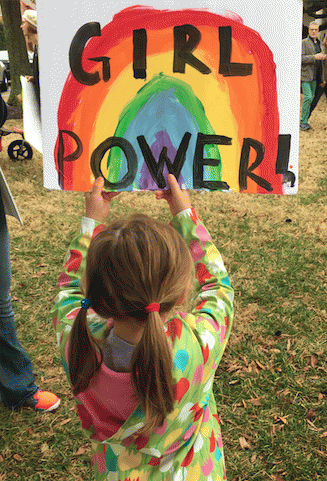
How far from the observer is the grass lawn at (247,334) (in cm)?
238

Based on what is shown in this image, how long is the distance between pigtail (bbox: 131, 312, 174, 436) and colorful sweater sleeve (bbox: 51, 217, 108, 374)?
275 mm

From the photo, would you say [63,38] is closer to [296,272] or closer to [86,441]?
[86,441]

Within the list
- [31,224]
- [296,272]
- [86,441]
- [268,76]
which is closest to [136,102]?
[268,76]

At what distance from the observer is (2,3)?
8.76 metres

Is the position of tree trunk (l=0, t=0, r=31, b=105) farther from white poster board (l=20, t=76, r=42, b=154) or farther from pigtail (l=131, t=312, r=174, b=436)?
pigtail (l=131, t=312, r=174, b=436)

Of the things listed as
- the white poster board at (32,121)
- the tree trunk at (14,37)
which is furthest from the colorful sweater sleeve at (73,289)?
the tree trunk at (14,37)

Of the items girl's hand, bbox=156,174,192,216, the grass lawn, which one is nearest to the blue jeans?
the grass lawn

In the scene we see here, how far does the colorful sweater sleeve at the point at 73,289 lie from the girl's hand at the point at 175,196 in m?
0.26

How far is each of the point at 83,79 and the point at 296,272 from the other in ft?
9.35

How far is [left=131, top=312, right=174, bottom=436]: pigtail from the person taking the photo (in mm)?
991

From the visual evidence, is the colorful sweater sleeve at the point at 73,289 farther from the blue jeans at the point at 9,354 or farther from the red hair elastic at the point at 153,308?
the blue jeans at the point at 9,354

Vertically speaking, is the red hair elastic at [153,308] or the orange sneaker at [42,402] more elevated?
the red hair elastic at [153,308]

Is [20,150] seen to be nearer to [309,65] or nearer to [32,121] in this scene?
[32,121]

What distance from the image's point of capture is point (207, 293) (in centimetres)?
126
